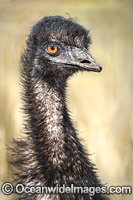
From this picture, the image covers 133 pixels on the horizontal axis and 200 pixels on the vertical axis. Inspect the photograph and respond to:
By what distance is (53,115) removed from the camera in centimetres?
207

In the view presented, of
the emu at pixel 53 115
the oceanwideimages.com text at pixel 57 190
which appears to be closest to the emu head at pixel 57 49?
the emu at pixel 53 115

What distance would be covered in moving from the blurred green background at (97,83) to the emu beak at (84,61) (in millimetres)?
692

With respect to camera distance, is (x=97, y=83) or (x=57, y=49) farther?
(x=97, y=83)

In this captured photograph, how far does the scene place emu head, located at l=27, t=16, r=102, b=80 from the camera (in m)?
2.08

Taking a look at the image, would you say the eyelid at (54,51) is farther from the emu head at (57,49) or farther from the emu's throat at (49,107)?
the emu's throat at (49,107)

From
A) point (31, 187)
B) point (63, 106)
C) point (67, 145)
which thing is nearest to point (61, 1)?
point (63, 106)

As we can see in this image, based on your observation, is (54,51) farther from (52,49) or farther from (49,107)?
(49,107)

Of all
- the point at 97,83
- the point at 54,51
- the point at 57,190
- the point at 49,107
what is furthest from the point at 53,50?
the point at 97,83

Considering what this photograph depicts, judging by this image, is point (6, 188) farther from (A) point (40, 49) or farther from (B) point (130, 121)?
(B) point (130, 121)

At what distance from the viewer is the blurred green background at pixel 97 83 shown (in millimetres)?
2744

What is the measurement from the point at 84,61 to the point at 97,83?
145 cm

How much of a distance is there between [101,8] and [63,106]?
39.3 inches

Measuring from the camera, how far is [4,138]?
2.96 m

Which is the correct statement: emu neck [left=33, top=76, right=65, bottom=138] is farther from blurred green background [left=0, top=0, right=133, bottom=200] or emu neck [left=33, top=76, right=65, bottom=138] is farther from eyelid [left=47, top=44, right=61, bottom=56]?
blurred green background [left=0, top=0, right=133, bottom=200]
